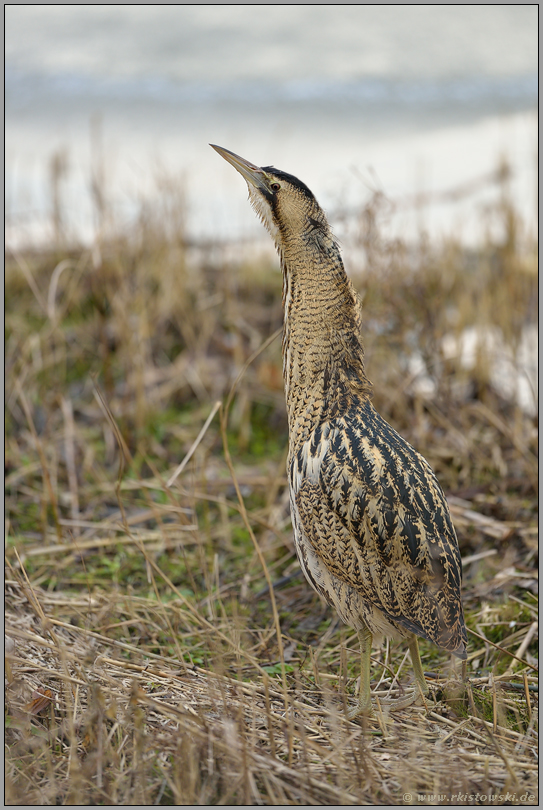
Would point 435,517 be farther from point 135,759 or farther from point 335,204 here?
point 335,204

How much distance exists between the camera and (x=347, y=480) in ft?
7.68

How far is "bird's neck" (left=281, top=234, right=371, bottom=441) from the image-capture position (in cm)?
255

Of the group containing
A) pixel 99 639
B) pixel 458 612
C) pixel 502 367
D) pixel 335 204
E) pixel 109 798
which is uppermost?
pixel 335 204

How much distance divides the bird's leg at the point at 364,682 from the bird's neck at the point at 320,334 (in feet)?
2.41

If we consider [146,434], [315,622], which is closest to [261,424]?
[146,434]

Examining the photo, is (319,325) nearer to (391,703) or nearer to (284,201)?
(284,201)

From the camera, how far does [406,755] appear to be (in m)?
2.16

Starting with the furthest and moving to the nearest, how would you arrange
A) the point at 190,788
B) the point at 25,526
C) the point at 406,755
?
the point at 25,526, the point at 406,755, the point at 190,788

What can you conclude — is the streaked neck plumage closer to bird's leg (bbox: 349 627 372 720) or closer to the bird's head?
the bird's head

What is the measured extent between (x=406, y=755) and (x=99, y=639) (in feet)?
3.80

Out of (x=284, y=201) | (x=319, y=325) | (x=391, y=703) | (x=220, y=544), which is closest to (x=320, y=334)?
(x=319, y=325)

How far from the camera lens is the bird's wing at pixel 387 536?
2.31m

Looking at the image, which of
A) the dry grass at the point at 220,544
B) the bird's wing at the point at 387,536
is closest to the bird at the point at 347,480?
the bird's wing at the point at 387,536

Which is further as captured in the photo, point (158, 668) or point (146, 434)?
point (146, 434)
